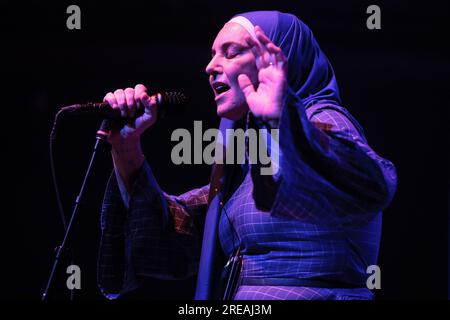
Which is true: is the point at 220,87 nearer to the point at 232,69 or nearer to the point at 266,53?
the point at 232,69

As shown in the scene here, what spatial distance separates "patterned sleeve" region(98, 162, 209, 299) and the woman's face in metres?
0.34

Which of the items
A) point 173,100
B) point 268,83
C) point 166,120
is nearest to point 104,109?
point 173,100

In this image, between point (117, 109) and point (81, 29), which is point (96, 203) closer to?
point (81, 29)

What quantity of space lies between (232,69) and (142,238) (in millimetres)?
565

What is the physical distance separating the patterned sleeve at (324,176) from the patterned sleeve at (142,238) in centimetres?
66

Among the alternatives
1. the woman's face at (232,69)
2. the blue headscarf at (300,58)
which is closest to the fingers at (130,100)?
the woman's face at (232,69)

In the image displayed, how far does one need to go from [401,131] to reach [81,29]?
4.90 feet

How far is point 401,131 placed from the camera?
10.3ft

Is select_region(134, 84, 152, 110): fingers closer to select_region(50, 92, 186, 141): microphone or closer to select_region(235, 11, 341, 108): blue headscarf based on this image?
select_region(50, 92, 186, 141): microphone

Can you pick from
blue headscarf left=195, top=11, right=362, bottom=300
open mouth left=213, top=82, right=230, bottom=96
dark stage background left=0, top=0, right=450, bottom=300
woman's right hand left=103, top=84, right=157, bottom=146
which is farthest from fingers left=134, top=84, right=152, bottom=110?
dark stage background left=0, top=0, right=450, bottom=300

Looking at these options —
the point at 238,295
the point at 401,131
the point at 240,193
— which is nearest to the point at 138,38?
the point at 401,131

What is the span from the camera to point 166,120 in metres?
3.22

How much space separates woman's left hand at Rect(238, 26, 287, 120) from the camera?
1.39 meters
